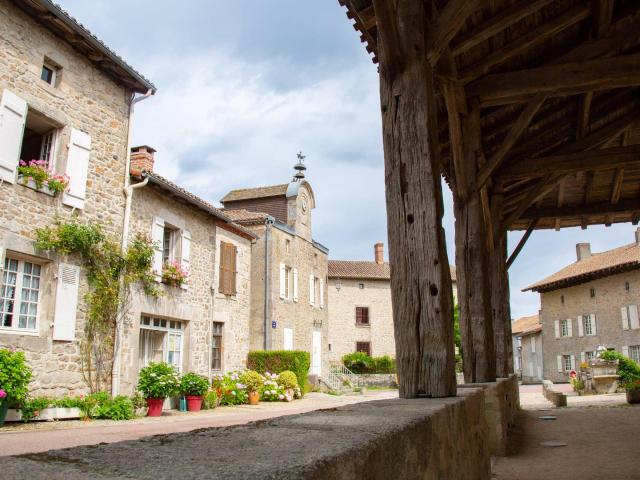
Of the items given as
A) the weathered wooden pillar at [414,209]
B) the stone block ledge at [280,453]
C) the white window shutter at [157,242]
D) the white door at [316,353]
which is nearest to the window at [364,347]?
the white door at [316,353]

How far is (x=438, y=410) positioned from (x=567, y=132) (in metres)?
6.86

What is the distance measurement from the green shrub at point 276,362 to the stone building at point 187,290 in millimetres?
376

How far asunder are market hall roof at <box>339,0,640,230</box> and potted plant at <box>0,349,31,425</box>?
5968 mm

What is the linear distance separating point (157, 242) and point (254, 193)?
10.3m

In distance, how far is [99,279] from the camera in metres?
9.11

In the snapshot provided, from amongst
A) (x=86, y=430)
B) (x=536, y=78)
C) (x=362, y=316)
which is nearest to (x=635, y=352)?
(x=362, y=316)

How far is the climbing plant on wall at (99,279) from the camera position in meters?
8.41

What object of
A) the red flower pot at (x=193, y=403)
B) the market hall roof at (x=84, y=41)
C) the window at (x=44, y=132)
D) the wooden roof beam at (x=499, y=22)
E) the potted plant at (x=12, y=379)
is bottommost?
the red flower pot at (x=193, y=403)

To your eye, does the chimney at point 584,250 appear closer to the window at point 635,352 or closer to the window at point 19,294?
the window at point 635,352

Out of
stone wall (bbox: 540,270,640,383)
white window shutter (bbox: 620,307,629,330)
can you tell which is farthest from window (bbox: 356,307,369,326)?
white window shutter (bbox: 620,307,629,330)

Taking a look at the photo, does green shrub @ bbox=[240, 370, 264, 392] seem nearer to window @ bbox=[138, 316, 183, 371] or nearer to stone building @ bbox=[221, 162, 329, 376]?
window @ bbox=[138, 316, 183, 371]

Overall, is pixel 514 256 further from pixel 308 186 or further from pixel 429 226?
pixel 308 186

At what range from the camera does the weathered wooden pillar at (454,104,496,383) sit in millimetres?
5703

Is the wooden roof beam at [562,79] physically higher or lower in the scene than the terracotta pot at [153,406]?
higher
